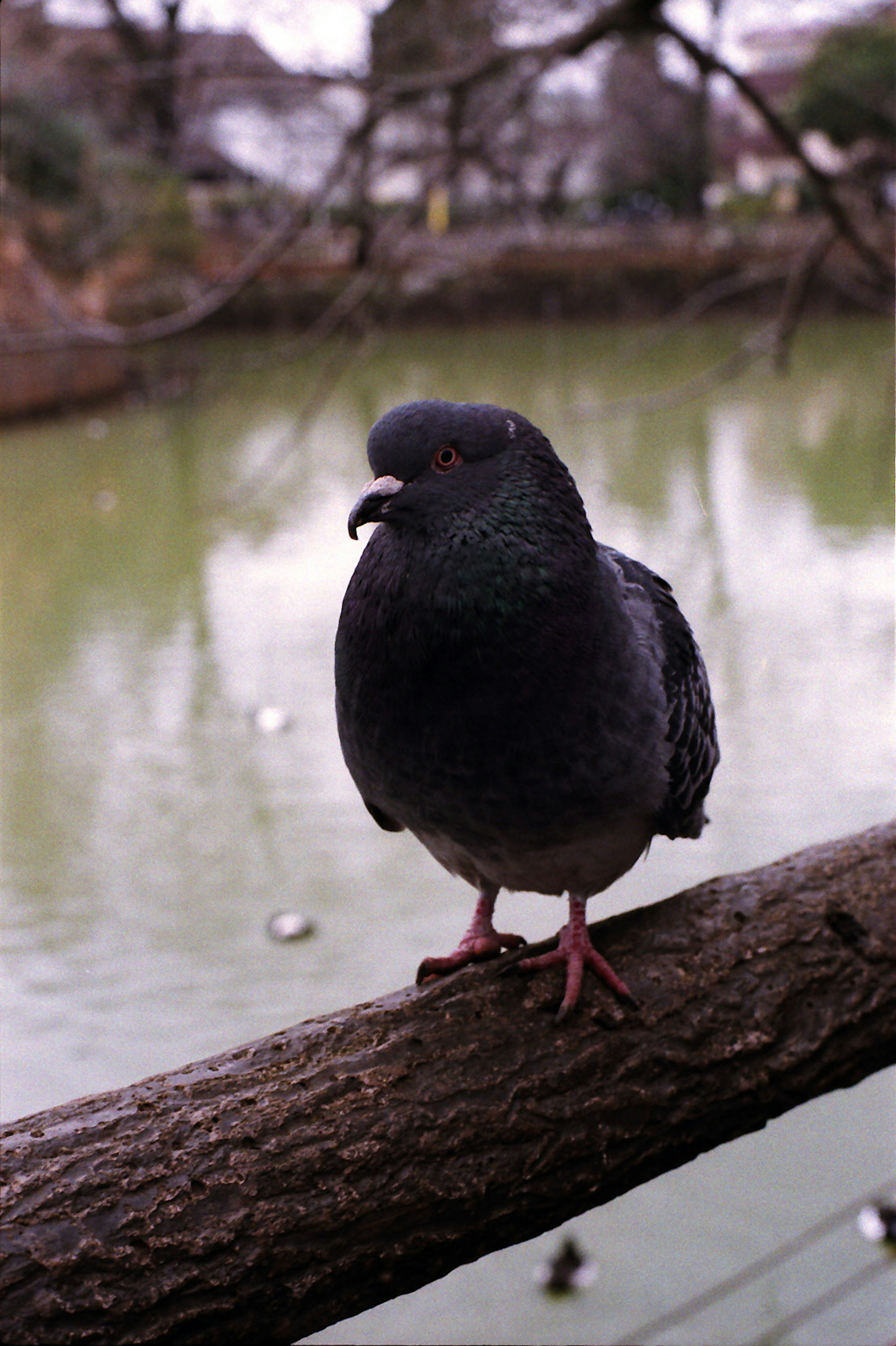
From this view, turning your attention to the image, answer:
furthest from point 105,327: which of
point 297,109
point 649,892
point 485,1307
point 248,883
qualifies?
point 297,109

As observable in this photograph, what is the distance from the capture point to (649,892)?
298cm

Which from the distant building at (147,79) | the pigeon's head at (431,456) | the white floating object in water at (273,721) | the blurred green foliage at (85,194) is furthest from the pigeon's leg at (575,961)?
the blurred green foliage at (85,194)

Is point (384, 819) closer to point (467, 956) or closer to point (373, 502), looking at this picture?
point (467, 956)

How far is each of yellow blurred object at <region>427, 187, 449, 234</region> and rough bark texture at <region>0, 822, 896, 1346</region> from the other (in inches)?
65.6

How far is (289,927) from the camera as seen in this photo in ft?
10.1

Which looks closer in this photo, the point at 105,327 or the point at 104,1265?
the point at 104,1265

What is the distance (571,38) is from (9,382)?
25.8 ft

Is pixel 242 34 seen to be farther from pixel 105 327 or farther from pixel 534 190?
pixel 534 190

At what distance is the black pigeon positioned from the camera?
3.29 feet

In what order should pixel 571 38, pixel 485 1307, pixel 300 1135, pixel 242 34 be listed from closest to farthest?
pixel 300 1135, pixel 485 1307, pixel 571 38, pixel 242 34

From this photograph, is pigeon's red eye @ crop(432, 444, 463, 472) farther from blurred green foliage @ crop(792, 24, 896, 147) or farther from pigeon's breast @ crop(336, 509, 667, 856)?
blurred green foliage @ crop(792, 24, 896, 147)

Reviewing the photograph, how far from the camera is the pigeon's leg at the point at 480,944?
142 centimetres

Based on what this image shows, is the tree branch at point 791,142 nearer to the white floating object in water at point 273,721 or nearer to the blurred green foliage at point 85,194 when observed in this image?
the white floating object in water at point 273,721

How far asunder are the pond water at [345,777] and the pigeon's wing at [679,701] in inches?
35.2
